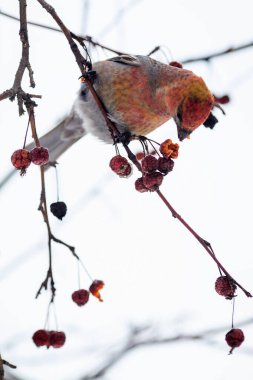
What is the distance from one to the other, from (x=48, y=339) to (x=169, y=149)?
92 centimetres

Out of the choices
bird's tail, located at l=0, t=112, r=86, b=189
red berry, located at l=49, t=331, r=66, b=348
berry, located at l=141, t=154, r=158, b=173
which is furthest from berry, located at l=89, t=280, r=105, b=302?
bird's tail, located at l=0, t=112, r=86, b=189

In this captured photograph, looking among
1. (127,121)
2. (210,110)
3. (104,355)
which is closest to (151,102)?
(127,121)

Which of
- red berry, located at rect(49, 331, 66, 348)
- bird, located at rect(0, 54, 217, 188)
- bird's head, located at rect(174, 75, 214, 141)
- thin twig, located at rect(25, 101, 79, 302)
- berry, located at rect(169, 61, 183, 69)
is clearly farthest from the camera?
berry, located at rect(169, 61, 183, 69)

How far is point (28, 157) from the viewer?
6.13 ft

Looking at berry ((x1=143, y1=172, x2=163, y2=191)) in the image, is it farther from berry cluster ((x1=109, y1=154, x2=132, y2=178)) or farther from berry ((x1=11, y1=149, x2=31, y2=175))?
berry ((x1=11, y1=149, x2=31, y2=175))

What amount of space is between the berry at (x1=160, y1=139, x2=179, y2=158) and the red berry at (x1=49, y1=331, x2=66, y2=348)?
86 centimetres

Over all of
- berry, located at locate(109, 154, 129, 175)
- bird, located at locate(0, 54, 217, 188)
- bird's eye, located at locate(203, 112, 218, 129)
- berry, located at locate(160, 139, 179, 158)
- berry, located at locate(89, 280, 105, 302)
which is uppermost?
bird, located at locate(0, 54, 217, 188)

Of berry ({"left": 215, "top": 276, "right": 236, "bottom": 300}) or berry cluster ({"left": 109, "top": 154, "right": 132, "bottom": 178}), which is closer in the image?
berry ({"left": 215, "top": 276, "right": 236, "bottom": 300})

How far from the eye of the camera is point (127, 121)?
2723mm

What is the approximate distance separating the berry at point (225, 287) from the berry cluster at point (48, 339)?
2.45 feet

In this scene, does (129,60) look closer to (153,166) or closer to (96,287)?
(153,166)

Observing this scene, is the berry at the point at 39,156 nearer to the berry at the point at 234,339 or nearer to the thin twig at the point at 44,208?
the thin twig at the point at 44,208

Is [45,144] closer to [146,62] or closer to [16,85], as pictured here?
[146,62]

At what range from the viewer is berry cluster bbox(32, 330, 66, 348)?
2.12 metres
